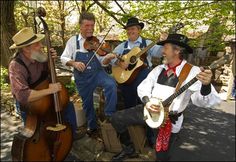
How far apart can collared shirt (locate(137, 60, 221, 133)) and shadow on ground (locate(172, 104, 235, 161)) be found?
5.25 ft

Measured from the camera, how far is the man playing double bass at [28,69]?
→ 327cm

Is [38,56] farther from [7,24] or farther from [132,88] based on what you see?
[7,24]

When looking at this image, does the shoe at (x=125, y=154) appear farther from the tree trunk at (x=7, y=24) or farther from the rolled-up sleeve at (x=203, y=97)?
the tree trunk at (x=7, y=24)

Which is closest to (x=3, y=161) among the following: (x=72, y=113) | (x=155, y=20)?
(x=72, y=113)

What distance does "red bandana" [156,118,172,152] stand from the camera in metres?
3.25

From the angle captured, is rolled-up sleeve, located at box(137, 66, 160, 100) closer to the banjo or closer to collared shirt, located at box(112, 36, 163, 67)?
the banjo

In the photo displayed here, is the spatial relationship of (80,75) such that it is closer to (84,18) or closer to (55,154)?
(84,18)

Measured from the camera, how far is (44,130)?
347cm

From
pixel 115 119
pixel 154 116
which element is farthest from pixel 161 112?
pixel 115 119

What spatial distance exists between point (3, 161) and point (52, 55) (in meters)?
1.92

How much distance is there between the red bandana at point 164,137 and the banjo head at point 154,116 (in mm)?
121

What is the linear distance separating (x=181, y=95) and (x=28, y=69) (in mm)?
1979

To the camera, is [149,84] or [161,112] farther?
[149,84]

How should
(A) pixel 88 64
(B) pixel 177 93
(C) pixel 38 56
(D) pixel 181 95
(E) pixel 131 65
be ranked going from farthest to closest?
(E) pixel 131 65, (A) pixel 88 64, (C) pixel 38 56, (D) pixel 181 95, (B) pixel 177 93
